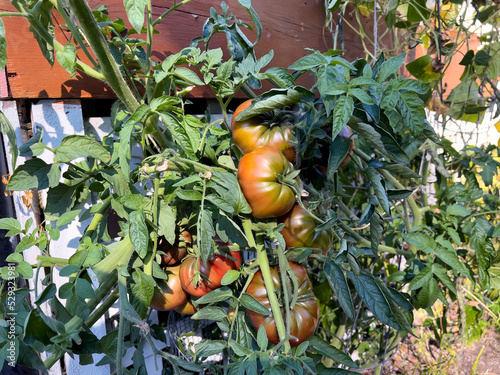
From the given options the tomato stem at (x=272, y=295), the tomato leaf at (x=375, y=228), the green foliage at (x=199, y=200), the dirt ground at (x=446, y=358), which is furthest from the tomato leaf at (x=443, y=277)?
the dirt ground at (x=446, y=358)

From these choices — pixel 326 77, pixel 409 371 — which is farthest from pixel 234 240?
pixel 409 371

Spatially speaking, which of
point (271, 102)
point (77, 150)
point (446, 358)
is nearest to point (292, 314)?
point (271, 102)

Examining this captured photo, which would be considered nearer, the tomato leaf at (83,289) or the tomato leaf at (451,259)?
the tomato leaf at (83,289)

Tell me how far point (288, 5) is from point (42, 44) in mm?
1078

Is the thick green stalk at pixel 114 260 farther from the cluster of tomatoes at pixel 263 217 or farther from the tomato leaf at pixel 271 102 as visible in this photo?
the tomato leaf at pixel 271 102

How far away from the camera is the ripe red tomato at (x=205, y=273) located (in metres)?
0.72

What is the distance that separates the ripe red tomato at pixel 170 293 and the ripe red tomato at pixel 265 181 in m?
0.23

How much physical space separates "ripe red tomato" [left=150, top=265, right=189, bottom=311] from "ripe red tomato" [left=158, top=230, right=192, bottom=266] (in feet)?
0.07

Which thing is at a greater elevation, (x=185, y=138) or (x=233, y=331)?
(x=185, y=138)

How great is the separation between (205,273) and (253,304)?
136 mm

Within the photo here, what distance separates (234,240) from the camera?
69 cm

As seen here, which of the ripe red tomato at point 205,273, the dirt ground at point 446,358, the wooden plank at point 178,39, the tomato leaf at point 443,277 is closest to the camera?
the ripe red tomato at point 205,273

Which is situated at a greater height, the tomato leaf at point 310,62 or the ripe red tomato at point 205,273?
the tomato leaf at point 310,62

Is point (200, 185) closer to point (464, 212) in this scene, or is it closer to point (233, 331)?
point (233, 331)
